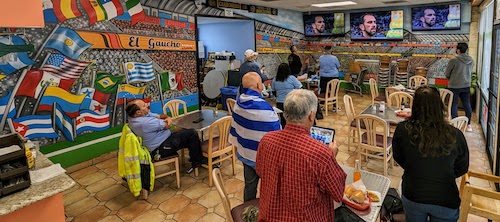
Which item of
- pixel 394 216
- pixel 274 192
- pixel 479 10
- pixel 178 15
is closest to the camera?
pixel 274 192

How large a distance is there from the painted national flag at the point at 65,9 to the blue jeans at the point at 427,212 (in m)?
4.31

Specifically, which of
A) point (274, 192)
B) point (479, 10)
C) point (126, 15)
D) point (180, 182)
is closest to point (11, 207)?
point (274, 192)

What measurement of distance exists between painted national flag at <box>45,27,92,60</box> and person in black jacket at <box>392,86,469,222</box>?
404cm

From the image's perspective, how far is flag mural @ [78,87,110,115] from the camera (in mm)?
4311

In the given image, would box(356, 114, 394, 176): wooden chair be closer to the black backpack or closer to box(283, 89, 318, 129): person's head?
the black backpack

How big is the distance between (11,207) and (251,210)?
53.1 inches

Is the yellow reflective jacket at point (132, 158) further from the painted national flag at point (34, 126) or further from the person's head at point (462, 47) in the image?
the person's head at point (462, 47)

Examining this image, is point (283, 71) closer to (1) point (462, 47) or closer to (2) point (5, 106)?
(1) point (462, 47)

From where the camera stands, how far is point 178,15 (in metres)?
5.60

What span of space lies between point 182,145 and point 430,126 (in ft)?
8.83

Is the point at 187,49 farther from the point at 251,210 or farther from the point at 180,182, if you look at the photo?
the point at 251,210

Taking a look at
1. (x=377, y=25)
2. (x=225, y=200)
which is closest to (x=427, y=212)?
(x=225, y=200)

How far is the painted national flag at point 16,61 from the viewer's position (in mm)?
3488

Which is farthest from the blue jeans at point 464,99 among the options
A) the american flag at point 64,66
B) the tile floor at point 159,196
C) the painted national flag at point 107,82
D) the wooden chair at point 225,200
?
the american flag at point 64,66
